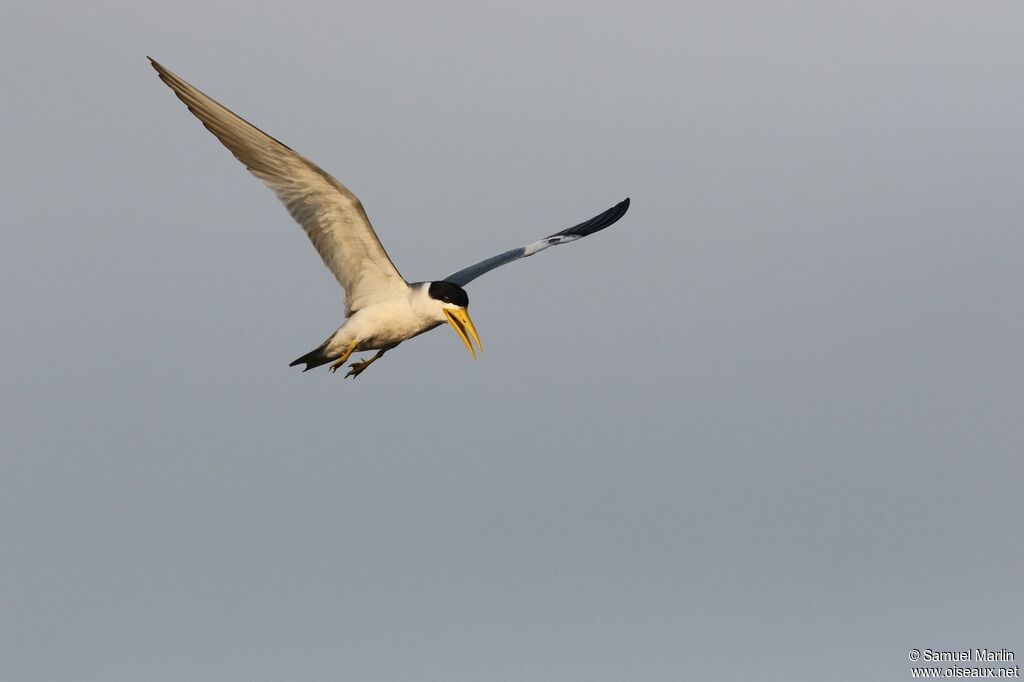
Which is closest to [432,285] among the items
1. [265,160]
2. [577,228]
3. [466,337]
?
[466,337]

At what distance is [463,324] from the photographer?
61.6 feet

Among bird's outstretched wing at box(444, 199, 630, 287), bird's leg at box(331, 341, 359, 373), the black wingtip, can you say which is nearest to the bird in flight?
bird's leg at box(331, 341, 359, 373)

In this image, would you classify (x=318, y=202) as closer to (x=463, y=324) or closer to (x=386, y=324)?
(x=386, y=324)

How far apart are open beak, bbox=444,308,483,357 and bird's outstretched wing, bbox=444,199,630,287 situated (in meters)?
2.08

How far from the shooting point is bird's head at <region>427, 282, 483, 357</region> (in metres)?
18.7

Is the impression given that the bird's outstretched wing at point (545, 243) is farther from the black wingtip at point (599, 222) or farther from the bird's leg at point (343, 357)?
the bird's leg at point (343, 357)

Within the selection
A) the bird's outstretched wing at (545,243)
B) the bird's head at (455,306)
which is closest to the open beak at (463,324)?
the bird's head at (455,306)

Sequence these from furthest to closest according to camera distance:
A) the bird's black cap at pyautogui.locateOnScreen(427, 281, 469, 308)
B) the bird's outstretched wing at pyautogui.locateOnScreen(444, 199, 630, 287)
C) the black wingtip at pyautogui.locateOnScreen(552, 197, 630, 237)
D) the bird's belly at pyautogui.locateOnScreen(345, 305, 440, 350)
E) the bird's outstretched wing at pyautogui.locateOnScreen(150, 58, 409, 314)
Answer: the black wingtip at pyautogui.locateOnScreen(552, 197, 630, 237), the bird's outstretched wing at pyautogui.locateOnScreen(444, 199, 630, 287), the bird's belly at pyautogui.locateOnScreen(345, 305, 440, 350), the bird's black cap at pyautogui.locateOnScreen(427, 281, 469, 308), the bird's outstretched wing at pyautogui.locateOnScreen(150, 58, 409, 314)

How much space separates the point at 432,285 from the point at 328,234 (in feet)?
4.59

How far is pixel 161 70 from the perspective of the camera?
17.2 m

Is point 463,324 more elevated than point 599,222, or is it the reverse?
point 599,222

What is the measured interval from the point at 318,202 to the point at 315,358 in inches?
86.7

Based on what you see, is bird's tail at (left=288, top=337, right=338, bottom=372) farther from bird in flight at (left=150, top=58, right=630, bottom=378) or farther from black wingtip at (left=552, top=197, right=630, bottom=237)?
black wingtip at (left=552, top=197, right=630, bottom=237)

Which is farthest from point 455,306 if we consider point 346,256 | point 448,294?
point 346,256
